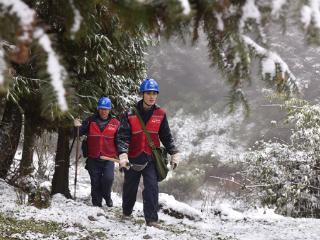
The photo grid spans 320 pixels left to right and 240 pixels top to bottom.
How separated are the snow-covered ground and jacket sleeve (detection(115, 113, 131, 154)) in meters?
1.02

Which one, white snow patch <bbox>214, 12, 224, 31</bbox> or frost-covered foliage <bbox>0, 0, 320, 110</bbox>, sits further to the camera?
white snow patch <bbox>214, 12, 224, 31</bbox>

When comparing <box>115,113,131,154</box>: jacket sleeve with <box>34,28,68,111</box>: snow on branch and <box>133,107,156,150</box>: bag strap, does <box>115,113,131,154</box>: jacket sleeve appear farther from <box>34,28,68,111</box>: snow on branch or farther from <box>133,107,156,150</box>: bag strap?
<box>34,28,68,111</box>: snow on branch

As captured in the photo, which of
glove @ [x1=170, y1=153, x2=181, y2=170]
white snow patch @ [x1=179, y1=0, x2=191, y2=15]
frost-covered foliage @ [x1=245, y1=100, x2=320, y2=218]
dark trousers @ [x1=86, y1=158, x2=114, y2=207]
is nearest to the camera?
white snow patch @ [x1=179, y1=0, x2=191, y2=15]

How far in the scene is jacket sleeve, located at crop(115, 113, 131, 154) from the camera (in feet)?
19.1

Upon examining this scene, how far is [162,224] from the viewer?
681cm

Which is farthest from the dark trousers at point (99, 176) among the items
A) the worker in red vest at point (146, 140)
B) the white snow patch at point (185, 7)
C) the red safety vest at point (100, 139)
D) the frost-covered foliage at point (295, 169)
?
the white snow patch at point (185, 7)

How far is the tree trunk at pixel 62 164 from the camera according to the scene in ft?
25.0

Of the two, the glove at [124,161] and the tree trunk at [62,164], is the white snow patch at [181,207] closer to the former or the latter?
the tree trunk at [62,164]

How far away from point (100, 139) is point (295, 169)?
5.21m

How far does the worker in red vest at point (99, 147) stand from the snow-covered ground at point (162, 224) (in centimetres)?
49

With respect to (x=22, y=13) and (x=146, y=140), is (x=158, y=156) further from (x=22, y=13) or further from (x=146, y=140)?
(x=22, y=13)

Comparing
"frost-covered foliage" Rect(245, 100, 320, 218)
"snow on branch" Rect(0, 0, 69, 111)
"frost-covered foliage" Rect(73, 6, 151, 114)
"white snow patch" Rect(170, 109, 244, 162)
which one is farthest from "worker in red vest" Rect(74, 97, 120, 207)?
"white snow patch" Rect(170, 109, 244, 162)

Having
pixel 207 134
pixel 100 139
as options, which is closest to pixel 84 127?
pixel 100 139

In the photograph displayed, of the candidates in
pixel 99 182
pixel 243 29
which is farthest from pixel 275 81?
pixel 99 182
